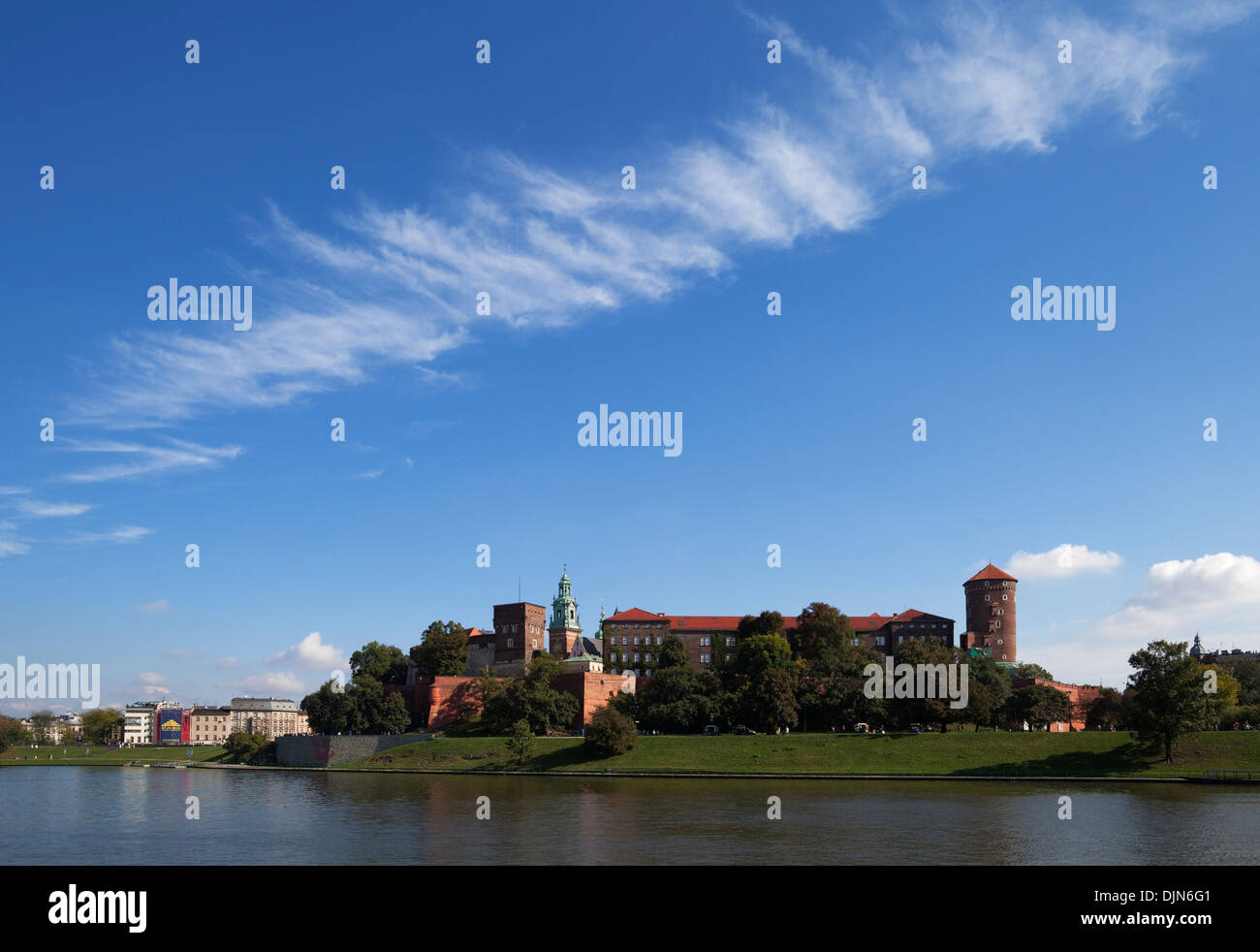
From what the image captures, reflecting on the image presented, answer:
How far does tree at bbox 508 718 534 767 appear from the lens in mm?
78562

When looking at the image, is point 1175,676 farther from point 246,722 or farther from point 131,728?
point 131,728

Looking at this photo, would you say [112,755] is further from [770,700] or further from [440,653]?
[770,700]

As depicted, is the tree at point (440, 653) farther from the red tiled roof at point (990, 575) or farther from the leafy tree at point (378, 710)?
the red tiled roof at point (990, 575)

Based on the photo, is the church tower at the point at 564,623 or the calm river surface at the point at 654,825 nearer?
the calm river surface at the point at 654,825

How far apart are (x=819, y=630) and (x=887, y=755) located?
35704 mm

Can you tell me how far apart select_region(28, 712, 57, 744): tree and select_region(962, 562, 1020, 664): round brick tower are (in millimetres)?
155045

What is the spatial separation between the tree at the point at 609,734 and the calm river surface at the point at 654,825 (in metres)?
11.8

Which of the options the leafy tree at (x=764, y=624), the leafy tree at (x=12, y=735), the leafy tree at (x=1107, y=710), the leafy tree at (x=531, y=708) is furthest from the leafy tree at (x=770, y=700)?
the leafy tree at (x=12, y=735)

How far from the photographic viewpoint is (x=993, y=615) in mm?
117625

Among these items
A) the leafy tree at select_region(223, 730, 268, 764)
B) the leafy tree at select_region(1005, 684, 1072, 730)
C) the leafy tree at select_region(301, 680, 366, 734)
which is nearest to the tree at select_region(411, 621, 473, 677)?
the leafy tree at select_region(301, 680, 366, 734)

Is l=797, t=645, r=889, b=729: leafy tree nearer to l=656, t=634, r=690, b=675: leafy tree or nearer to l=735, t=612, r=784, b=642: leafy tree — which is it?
l=656, t=634, r=690, b=675: leafy tree

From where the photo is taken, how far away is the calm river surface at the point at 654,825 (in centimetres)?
3192

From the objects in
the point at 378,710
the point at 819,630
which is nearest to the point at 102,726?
the point at 378,710
